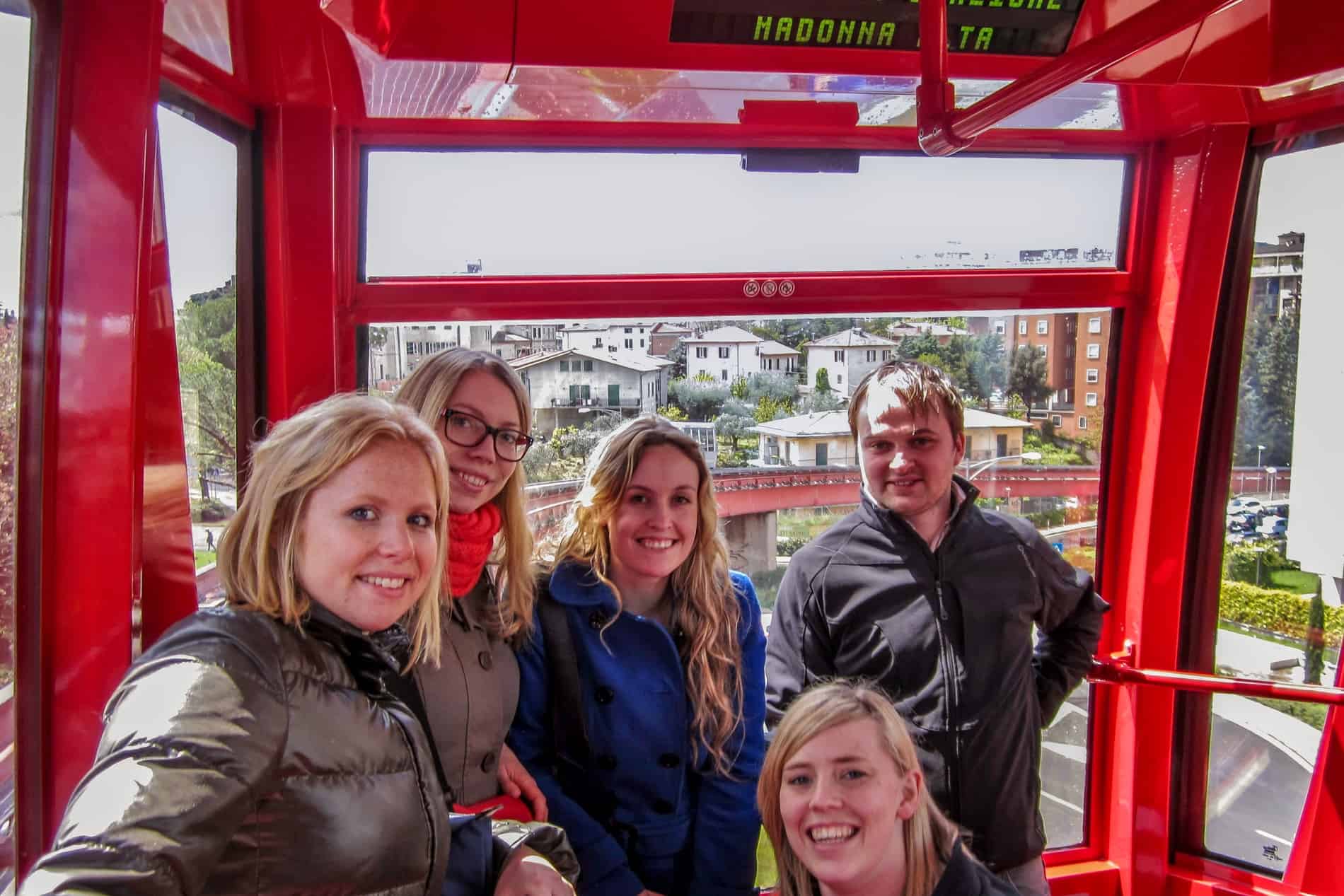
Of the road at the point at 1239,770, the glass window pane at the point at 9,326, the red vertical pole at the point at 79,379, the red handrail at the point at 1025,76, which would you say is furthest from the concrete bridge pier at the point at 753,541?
the glass window pane at the point at 9,326

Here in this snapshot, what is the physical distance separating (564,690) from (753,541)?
49.6 inches

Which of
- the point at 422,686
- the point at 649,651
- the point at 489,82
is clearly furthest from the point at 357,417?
the point at 489,82

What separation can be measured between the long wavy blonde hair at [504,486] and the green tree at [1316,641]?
2608mm

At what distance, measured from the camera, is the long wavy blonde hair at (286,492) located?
1404 millimetres

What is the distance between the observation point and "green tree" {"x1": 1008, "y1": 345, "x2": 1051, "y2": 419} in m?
3.50

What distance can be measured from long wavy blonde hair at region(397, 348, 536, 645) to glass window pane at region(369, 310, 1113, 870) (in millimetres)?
826

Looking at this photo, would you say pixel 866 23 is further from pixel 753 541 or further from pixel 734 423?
pixel 753 541

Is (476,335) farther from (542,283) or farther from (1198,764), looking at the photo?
(1198,764)

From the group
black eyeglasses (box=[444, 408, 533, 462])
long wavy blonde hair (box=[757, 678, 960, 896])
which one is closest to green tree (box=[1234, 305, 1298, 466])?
long wavy blonde hair (box=[757, 678, 960, 896])

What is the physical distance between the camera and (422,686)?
6.58ft

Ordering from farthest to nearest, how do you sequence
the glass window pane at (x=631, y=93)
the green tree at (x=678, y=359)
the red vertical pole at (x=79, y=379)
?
the green tree at (x=678, y=359)
the glass window pane at (x=631, y=93)
the red vertical pole at (x=79, y=379)

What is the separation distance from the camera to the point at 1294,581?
135 inches

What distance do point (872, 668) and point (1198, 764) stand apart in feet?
5.59

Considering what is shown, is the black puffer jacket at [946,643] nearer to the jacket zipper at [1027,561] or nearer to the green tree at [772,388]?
the jacket zipper at [1027,561]
